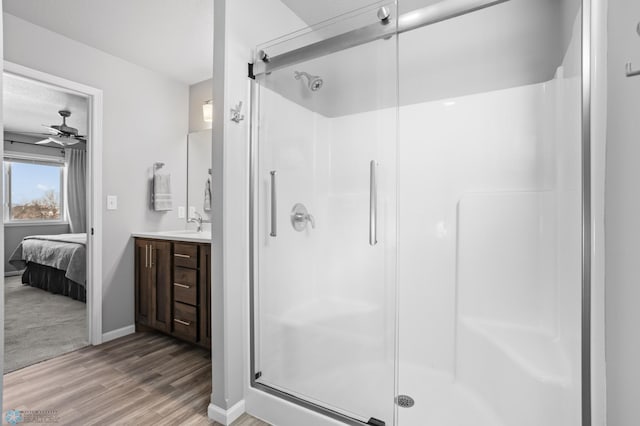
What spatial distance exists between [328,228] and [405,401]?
3.56 ft

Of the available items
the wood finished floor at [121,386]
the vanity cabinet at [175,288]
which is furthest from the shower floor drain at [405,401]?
the vanity cabinet at [175,288]

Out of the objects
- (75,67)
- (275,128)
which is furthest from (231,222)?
(75,67)

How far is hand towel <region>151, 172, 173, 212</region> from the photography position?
10.2 feet

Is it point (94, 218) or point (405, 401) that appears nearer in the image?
point (405, 401)

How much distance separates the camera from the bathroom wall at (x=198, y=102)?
3.31m

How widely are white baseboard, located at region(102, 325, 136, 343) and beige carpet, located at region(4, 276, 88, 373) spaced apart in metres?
0.16

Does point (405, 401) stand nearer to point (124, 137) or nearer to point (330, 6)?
point (330, 6)

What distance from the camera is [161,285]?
275cm

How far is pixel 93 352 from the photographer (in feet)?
8.32

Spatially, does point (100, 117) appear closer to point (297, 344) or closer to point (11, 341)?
point (11, 341)

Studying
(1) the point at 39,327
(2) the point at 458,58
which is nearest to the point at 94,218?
(1) the point at 39,327

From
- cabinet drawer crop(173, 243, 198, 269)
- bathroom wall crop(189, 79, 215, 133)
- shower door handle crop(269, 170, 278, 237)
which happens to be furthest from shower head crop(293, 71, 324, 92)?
bathroom wall crop(189, 79, 215, 133)

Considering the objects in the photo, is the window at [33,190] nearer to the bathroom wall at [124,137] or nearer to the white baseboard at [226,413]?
the bathroom wall at [124,137]

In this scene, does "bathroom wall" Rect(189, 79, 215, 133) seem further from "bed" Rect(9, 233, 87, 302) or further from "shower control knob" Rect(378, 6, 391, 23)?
"shower control knob" Rect(378, 6, 391, 23)
